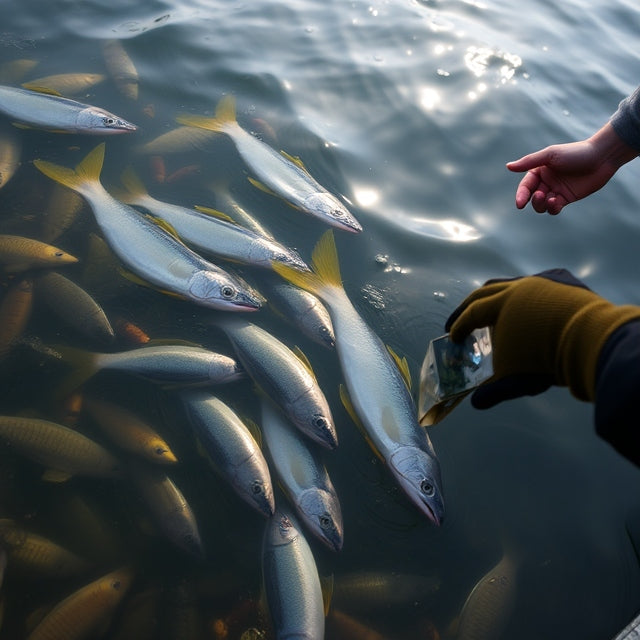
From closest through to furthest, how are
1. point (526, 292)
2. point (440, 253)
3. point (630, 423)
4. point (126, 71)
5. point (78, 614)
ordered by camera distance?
point (630, 423)
point (526, 292)
point (78, 614)
point (440, 253)
point (126, 71)

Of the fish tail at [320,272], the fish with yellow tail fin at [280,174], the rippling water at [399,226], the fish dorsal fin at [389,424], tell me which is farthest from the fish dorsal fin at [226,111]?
the fish dorsal fin at [389,424]

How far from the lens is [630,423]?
51.4 inches

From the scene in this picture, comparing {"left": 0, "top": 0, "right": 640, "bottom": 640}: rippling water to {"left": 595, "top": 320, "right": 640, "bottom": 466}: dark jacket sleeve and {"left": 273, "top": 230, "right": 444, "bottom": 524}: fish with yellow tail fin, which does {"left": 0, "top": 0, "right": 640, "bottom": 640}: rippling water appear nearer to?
{"left": 273, "top": 230, "right": 444, "bottom": 524}: fish with yellow tail fin

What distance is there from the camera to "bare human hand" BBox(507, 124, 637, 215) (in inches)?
113

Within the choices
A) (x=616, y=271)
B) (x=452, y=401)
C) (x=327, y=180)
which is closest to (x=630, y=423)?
(x=452, y=401)

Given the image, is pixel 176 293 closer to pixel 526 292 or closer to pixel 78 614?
pixel 78 614

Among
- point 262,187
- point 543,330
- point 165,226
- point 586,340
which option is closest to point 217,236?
point 165,226

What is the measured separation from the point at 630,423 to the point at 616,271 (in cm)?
310

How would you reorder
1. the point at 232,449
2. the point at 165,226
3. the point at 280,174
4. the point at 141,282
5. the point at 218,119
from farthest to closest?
the point at 218,119, the point at 280,174, the point at 165,226, the point at 141,282, the point at 232,449

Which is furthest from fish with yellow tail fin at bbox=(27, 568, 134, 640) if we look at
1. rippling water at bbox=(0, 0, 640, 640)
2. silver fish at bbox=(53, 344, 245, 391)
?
silver fish at bbox=(53, 344, 245, 391)

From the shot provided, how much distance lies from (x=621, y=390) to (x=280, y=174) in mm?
3083

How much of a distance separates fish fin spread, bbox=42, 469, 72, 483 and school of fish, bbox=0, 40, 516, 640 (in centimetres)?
1

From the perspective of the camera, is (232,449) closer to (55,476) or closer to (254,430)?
(254,430)

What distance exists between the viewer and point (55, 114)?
3953 millimetres
